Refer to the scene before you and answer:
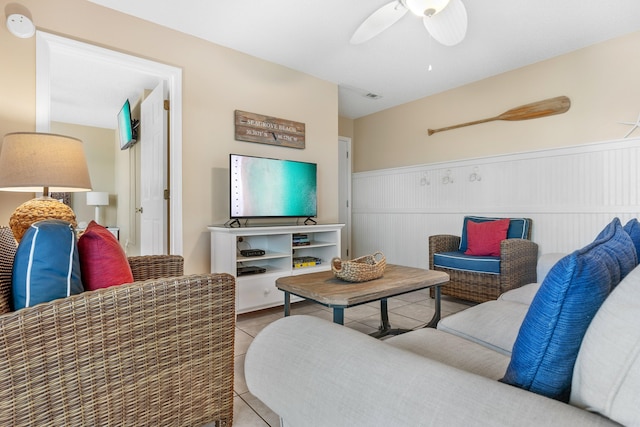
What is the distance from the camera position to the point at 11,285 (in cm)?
98

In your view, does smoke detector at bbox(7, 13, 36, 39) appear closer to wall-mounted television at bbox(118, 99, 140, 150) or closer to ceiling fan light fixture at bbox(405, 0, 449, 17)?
wall-mounted television at bbox(118, 99, 140, 150)

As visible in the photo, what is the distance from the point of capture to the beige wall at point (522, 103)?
9.60 feet

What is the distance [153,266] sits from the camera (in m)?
1.77

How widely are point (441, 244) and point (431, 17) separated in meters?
2.02

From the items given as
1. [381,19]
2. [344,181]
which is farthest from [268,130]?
[344,181]

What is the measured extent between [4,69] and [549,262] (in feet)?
11.8

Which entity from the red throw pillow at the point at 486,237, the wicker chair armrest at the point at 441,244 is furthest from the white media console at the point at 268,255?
the red throw pillow at the point at 486,237

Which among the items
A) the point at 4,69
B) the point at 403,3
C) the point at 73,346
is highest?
the point at 403,3

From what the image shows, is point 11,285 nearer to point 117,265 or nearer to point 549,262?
point 117,265

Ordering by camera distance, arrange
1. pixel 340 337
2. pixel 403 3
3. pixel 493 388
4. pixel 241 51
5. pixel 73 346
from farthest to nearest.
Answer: pixel 241 51 < pixel 403 3 < pixel 73 346 < pixel 340 337 < pixel 493 388

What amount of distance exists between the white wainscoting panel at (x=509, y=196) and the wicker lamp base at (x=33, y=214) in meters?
3.57

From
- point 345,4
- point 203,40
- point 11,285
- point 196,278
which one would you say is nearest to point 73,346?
point 11,285

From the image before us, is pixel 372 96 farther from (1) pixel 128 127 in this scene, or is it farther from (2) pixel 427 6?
(1) pixel 128 127

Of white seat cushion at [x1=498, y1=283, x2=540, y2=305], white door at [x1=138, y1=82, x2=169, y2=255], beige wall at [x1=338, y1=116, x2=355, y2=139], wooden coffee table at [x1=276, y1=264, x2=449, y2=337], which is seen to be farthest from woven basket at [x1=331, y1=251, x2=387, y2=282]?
beige wall at [x1=338, y1=116, x2=355, y2=139]
